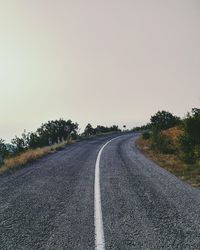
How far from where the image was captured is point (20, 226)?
21.1 ft

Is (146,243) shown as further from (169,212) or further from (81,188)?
(81,188)

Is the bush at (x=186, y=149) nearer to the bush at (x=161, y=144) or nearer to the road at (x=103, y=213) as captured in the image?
the road at (x=103, y=213)

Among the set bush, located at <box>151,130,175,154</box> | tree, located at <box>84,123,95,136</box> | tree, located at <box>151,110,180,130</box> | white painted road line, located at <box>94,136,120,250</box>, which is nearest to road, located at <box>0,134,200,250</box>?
white painted road line, located at <box>94,136,120,250</box>

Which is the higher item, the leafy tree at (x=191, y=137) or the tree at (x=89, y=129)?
the tree at (x=89, y=129)

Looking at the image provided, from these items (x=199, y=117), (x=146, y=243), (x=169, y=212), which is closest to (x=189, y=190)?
(x=169, y=212)

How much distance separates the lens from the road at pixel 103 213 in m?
5.44

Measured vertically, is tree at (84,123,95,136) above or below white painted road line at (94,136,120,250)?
above

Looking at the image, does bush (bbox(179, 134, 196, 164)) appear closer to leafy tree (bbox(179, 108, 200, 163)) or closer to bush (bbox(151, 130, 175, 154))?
leafy tree (bbox(179, 108, 200, 163))

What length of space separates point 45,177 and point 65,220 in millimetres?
6160

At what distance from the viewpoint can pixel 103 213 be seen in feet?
23.4

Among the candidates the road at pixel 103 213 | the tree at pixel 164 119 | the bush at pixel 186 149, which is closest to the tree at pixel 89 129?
the tree at pixel 164 119

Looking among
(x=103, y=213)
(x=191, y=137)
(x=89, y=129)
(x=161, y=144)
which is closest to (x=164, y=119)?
(x=89, y=129)

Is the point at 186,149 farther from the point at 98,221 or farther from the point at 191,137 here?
the point at 98,221

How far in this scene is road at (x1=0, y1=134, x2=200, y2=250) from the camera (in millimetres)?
5443
